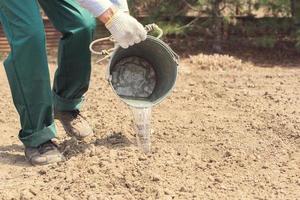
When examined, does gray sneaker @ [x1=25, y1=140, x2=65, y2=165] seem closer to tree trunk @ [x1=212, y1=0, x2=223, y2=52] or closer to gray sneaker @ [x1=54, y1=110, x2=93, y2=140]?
gray sneaker @ [x1=54, y1=110, x2=93, y2=140]

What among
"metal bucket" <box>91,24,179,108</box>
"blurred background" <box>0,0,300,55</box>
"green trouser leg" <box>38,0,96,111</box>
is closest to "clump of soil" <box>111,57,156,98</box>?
"metal bucket" <box>91,24,179,108</box>

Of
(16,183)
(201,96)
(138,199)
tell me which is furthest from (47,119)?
(201,96)

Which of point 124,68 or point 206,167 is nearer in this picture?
point 206,167

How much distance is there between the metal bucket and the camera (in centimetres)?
317

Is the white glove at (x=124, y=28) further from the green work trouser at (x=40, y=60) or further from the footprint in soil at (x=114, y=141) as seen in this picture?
the footprint in soil at (x=114, y=141)

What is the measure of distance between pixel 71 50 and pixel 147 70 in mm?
433

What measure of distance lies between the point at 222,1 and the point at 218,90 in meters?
1.68

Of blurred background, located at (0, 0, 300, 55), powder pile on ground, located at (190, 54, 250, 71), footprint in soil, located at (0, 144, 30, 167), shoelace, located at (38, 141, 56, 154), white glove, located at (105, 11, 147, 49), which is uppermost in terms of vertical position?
white glove, located at (105, 11, 147, 49)

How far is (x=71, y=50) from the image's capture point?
3.25m

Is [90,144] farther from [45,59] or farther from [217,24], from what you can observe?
[217,24]

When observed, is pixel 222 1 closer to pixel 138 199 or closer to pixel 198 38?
pixel 198 38

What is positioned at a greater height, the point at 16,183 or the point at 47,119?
the point at 47,119

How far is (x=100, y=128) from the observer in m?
3.61

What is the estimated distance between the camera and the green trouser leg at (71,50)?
3.17 meters
